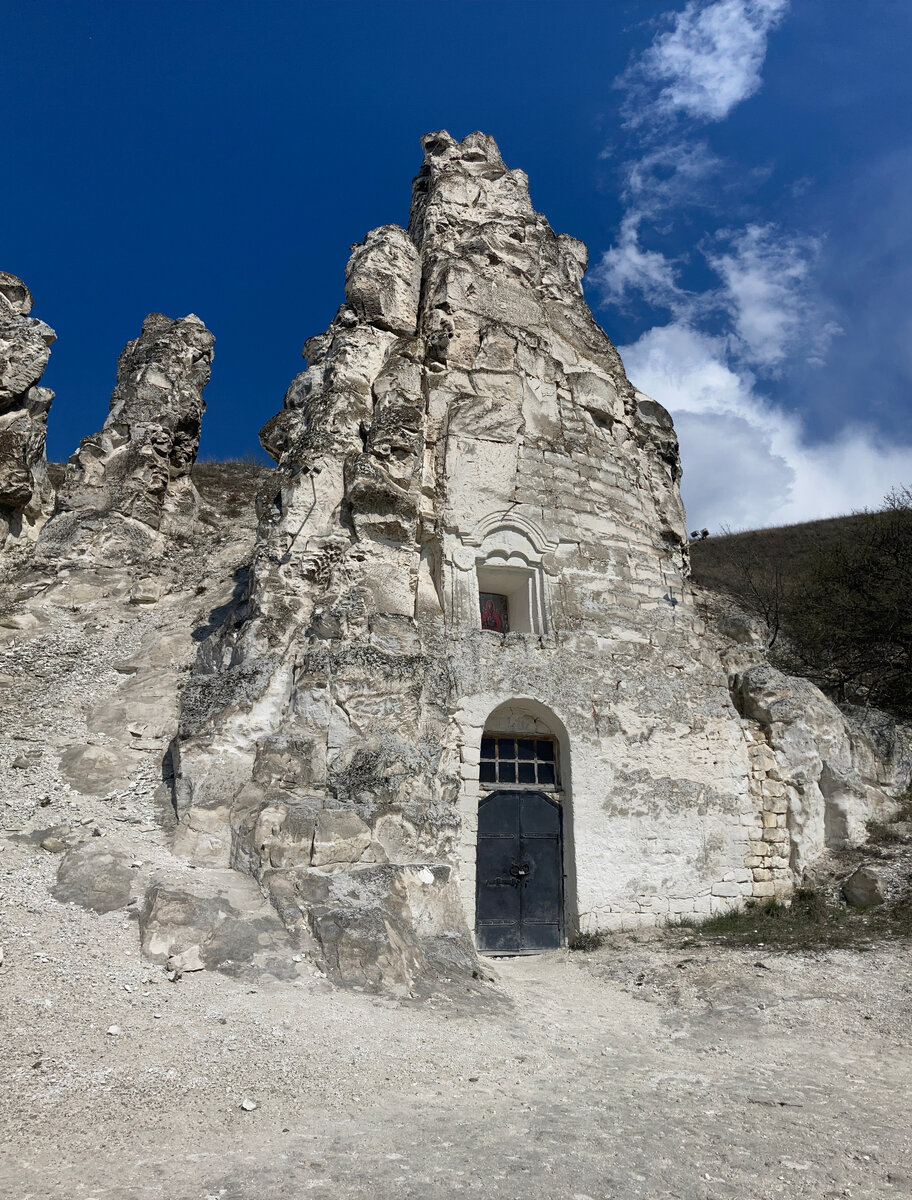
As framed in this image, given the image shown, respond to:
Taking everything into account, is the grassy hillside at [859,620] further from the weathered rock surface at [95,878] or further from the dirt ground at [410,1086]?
the weathered rock surface at [95,878]

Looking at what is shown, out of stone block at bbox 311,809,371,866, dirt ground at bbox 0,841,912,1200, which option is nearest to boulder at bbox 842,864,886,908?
dirt ground at bbox 0,841,912,1200

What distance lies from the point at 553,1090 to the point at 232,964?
2.32 metres

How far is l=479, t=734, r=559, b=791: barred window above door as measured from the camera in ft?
30.1

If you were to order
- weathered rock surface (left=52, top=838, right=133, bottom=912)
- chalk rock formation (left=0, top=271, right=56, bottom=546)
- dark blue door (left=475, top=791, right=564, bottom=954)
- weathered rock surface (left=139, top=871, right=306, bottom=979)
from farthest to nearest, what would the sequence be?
chalk rock formation (left=0, top=271, right=56, bottom=546) → dark blue door (left=475, top=791, right=564, bottom=954) → weathered rock surface (left=52, top=838, right=133, bottom=912) → weathered rock surface (left=139, top=871, right=306, bottom=979)

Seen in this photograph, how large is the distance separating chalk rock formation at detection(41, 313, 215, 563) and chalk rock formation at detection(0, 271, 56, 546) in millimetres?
535

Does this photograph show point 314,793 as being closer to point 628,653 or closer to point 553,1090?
point 553,1090

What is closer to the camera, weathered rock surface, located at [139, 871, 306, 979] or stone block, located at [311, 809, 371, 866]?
weathered rock surface, located at [139, 871, 306, 979]

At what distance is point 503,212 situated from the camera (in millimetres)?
13977

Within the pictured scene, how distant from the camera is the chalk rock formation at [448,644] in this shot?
6.95 meters

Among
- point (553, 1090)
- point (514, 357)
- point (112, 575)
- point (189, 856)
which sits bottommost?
point (553, 1090)

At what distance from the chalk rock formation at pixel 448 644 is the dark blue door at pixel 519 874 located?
20cm

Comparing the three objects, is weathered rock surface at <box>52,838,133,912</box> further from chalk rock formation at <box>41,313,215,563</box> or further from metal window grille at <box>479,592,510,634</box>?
chalk rock formation at <box>41,313,215,563</box>

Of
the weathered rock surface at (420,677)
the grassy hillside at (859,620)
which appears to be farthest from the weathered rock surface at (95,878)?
the grassy hillside at (859,620)

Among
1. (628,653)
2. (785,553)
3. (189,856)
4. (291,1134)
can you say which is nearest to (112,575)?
(189,856)
